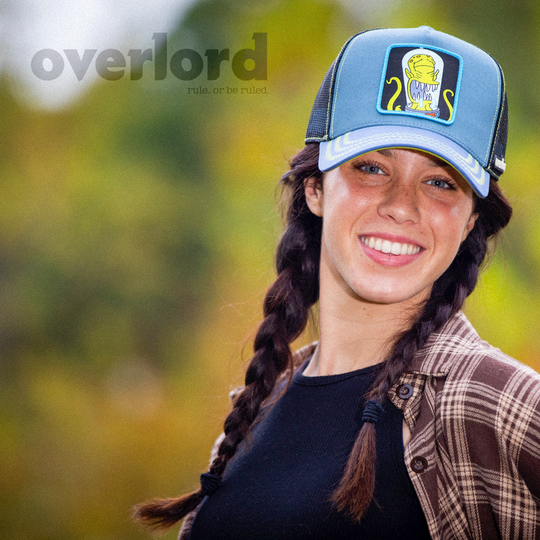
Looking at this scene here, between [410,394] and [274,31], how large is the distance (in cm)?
527

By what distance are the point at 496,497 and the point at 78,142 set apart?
578 cm

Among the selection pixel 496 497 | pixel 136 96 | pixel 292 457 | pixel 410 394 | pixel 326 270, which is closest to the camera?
pixel 496 497

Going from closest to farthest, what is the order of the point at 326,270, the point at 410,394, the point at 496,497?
the point at 496,497 → the point at 410,394 → the point at 326,270

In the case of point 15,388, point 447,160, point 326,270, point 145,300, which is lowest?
point 15,388

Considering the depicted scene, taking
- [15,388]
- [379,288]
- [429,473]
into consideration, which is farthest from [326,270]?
[15,388]

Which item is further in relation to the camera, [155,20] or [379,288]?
[155,20]

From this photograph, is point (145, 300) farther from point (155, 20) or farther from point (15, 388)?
point (155, 20)

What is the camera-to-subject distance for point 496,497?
1173mm

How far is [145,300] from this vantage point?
20.6 ft

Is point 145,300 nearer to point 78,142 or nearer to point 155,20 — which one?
point 78,142

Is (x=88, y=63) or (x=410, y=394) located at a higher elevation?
(x=88, y=63)

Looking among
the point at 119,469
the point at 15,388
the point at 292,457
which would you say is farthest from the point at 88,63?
the point at 292,457

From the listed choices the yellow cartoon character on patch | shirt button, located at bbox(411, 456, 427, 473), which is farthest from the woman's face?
shirt button, located at bbox(411, 456, 427, 473)

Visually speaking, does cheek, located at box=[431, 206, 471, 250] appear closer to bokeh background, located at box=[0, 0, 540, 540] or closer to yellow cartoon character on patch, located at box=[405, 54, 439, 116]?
yellow cartoon character on patch, located at box=[405, 54, 439, 116]
